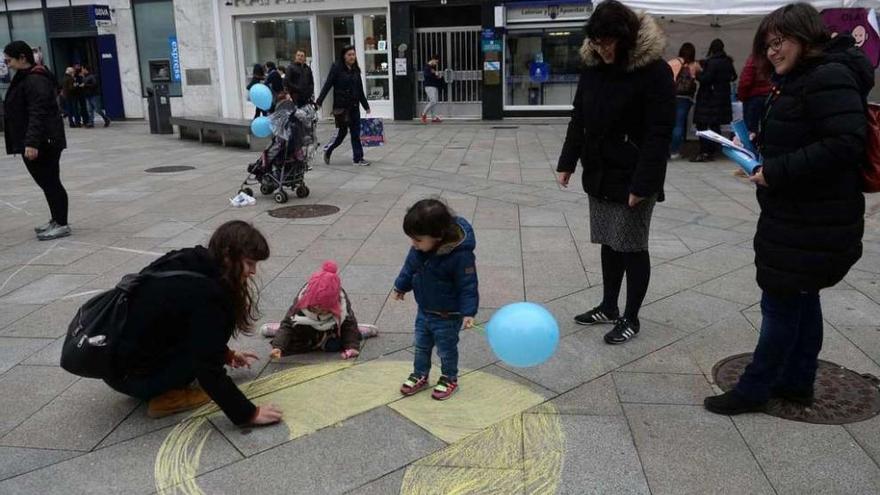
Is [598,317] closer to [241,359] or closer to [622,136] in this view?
[622,136]

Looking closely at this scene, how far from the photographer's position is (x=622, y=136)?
3.87m

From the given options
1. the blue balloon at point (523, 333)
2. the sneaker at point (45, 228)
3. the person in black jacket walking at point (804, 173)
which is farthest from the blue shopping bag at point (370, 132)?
the blue balloon at point (523, 333)

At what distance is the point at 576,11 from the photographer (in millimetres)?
17750

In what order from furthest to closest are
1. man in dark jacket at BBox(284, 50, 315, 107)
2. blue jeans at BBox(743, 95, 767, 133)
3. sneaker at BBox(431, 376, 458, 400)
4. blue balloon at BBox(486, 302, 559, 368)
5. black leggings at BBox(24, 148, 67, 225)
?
man in dark jacket at BBox(284, 50, 315, 107), blue jeans at BBox(743, 95, 767, 133), black leggings at BBox(24, 148, 67, 225), sneaker at BBox(431, 376, 458, 400), blue balloon at BBox(486, 302, 559, 368)

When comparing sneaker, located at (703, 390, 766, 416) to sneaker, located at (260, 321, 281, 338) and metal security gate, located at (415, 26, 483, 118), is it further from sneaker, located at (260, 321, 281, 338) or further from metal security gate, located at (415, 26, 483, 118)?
metal security gate, located at (415, 26, 483, 118)

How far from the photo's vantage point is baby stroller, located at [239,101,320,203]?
820cm

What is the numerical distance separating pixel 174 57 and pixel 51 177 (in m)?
16.3

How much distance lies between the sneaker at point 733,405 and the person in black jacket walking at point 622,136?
850 mm

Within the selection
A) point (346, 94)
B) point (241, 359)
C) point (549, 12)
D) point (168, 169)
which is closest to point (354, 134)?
point (346, 94)

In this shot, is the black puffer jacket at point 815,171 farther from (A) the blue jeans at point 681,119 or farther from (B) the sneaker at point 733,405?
(A) the blue jeans at point 681,119

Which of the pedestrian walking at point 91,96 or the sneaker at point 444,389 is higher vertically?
the pedestrian walking at point 91,96

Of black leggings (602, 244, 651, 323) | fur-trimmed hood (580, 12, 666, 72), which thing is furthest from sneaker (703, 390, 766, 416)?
fur-trimmed hood (580, 12, 666, 72)

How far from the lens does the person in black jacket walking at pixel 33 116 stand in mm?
6367

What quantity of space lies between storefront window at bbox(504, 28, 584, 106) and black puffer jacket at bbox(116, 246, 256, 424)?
637 inches
